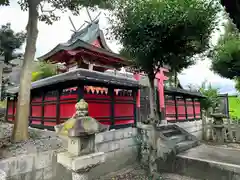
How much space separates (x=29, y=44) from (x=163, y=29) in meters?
4.47

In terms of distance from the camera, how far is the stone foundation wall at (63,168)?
3806mm

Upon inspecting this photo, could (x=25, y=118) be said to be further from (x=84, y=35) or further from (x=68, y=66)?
(x=84, y=35)

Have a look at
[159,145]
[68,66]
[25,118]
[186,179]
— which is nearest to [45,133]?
[25,118]

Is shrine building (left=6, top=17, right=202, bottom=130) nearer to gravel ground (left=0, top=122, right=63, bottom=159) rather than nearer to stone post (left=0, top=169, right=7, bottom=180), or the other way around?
gravel ground (left=0, top=122, right=63, bottom=159)

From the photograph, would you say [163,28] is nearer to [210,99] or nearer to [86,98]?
[86,98]

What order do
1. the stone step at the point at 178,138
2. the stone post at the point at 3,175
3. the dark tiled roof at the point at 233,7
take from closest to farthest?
1. the dark tiled roof at the point at 233,7
2. the stone post at the point at 3,175
3. the stone step at the point at 178,138

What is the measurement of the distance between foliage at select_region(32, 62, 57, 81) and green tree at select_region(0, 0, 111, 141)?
6.57 meters

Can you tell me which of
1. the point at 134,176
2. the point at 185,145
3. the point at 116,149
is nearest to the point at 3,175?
the point at 116,149

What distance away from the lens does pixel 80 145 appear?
2979 millimetres

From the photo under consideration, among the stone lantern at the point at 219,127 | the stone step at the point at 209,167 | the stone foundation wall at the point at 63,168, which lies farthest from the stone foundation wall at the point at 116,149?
the stone lantern at the point at 219,127

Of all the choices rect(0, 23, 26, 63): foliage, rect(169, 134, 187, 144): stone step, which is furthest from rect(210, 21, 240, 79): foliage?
rect(0, 23, 26, 63): foliage

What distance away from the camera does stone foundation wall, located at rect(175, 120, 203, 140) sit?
35.8 feet

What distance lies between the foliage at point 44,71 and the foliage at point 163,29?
9269mm

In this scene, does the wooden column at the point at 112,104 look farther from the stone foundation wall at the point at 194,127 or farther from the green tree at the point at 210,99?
the green tree at the point at 210,99
